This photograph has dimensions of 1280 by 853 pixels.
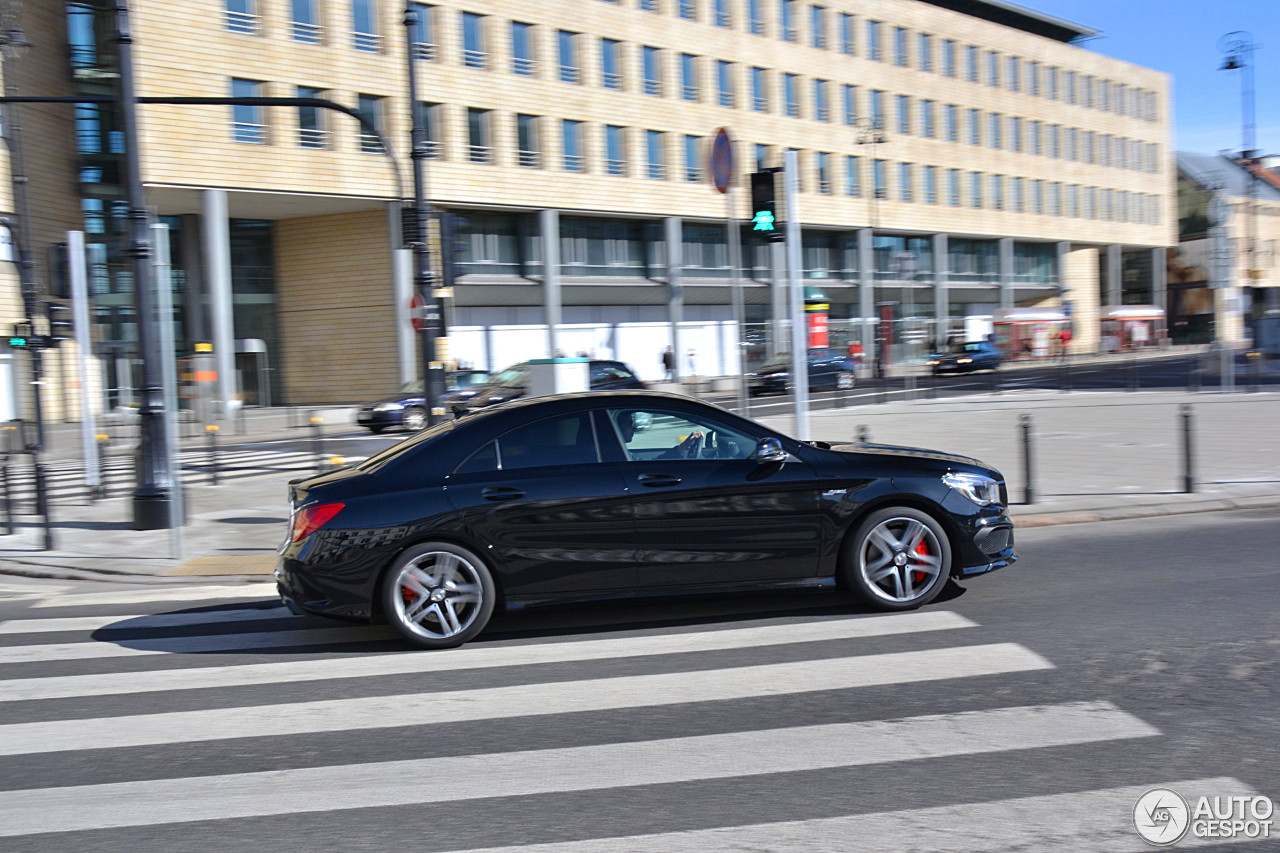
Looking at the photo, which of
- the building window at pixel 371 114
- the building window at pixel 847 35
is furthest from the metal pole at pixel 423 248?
the building window at pixel 847 35

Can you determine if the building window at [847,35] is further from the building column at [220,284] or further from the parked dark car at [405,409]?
the parked dark car at [405,409]

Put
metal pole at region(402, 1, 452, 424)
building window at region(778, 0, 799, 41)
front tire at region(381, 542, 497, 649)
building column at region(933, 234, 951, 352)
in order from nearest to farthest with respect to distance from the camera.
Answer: front tire at region(381, 542, 497, 649) < metal pole at region(402, 1, 452, 424) < building window at region(778, 0, 799, 41) < building column at region(933, 234, 951, 352)

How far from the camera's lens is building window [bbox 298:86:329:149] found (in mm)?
37219

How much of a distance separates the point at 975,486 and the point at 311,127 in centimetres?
3441

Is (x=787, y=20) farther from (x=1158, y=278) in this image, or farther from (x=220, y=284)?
(x=1158, y=278)

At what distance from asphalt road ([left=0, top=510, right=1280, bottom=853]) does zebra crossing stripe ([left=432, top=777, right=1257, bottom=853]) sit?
13 mm

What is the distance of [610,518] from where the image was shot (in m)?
6.64

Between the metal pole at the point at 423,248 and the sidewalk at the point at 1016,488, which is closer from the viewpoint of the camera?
the sidewalk at the point at 1016,488

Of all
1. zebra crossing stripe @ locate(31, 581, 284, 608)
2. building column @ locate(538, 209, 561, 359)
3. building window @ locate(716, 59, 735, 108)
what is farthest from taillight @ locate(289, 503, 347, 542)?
building window @ locate(716, 59, 735, 108)

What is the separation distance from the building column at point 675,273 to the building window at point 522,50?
8.88 m

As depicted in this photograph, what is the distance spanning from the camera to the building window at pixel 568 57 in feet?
145

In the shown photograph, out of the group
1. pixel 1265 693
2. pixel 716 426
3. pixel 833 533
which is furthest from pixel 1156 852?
pixel 716 426

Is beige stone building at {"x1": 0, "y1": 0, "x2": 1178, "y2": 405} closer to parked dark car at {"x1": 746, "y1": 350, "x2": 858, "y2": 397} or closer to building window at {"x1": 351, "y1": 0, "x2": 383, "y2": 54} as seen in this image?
building window at {"x1": 351, "y1": 0, "x2": 383, "y2": 54}

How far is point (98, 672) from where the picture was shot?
6.34m
